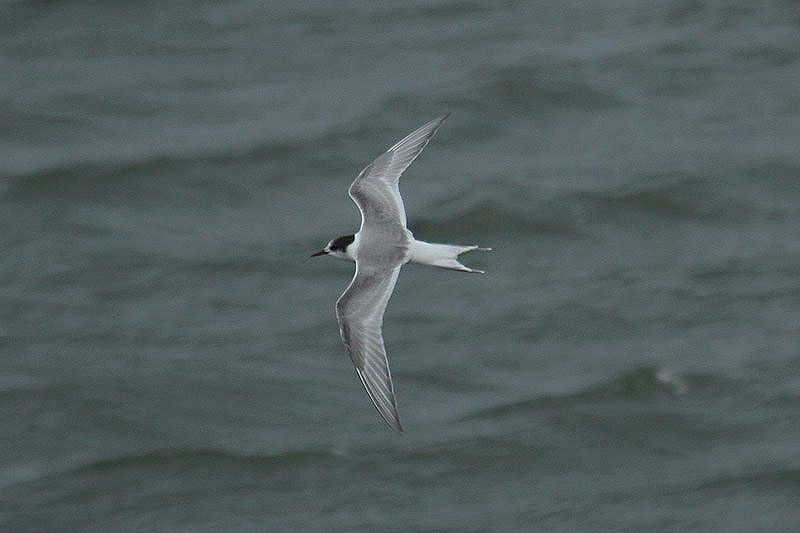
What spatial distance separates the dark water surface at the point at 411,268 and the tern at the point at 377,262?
267 centimetres

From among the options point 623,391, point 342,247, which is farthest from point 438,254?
point 623,391

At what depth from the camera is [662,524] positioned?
12164 mm

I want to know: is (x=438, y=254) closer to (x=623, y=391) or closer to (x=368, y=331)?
(x=368, y=331)

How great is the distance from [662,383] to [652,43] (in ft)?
21.8

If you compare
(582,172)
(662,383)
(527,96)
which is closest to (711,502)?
(662,383)

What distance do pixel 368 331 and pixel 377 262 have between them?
604mm

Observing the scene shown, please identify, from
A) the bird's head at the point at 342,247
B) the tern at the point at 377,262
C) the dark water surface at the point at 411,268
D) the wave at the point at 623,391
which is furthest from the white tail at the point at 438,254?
the wave at the point at 623,391

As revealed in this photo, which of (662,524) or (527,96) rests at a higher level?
(527,96)

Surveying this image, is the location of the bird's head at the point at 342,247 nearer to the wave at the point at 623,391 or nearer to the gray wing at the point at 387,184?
the gray wing at the point at 387,184

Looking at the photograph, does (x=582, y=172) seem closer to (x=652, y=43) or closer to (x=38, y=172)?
(x=652, y=43)

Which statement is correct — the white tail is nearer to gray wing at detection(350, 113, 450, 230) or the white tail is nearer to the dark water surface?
gray wing at detection(350, 113, 450, 230)

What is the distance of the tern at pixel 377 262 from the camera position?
9.90 meters

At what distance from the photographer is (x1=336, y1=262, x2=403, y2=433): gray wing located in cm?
986

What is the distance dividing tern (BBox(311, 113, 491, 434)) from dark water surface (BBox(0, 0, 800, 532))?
2668 millimetres
